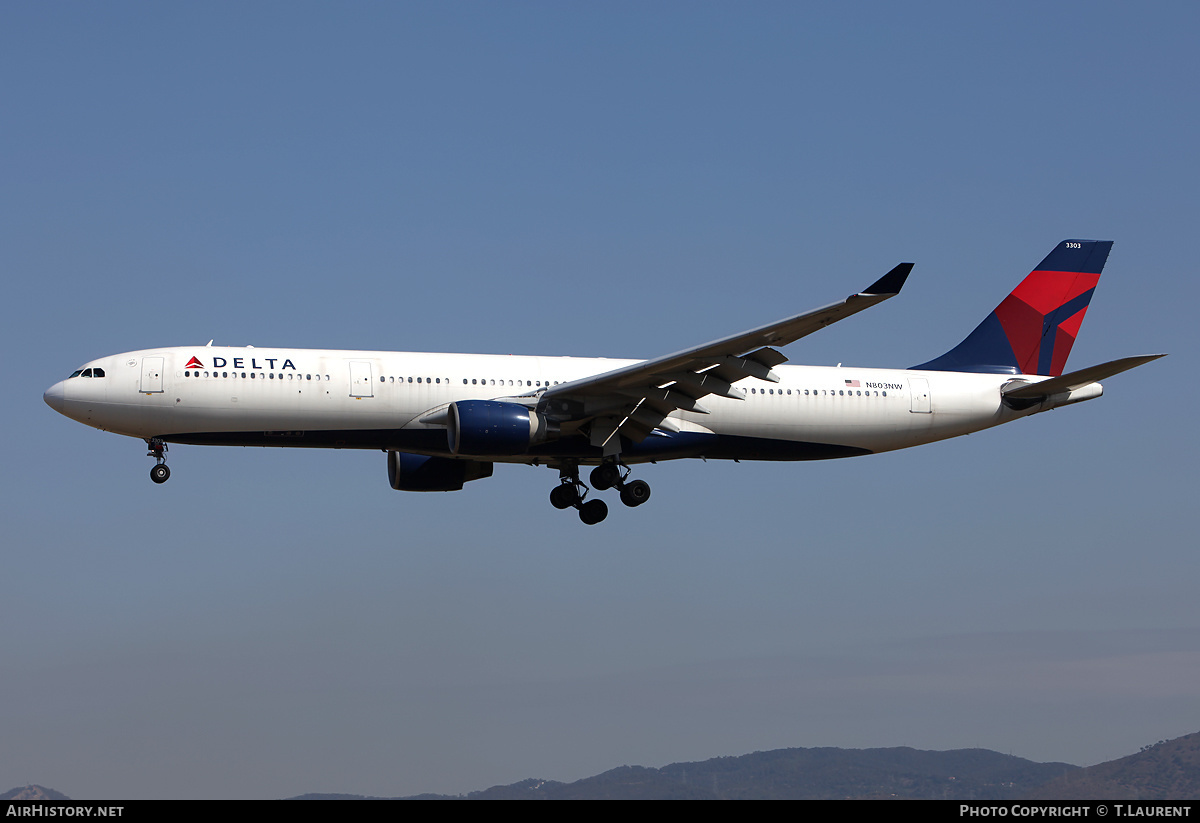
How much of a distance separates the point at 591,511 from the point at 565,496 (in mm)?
887

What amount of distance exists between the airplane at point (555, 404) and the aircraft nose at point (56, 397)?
5 cm

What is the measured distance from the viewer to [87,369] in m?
33.1

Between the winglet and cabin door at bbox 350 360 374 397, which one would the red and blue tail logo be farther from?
cabin door at bbox 350 360 374 397

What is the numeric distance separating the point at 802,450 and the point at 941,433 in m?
4.52

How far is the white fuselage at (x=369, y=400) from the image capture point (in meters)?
32.6

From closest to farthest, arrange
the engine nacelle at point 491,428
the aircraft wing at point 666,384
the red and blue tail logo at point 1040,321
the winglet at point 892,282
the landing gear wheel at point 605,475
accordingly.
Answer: the winglet at point 892,282 → the aircraft wing at point 666,384 → the engine nacelle at point 491,428 → the landing gear wheel at point 605,475 → the red and blue tail logo at point 1040,321

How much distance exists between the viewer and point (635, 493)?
119ft

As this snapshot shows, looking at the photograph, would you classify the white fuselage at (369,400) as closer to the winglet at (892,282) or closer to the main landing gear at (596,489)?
the main landing gear at (596,489)

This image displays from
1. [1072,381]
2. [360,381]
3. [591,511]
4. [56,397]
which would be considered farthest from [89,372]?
[1072,381]

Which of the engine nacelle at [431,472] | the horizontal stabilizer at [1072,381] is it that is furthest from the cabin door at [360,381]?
the horizontal stabilizer at [1072,381]

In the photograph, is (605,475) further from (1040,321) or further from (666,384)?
(1040,321)
